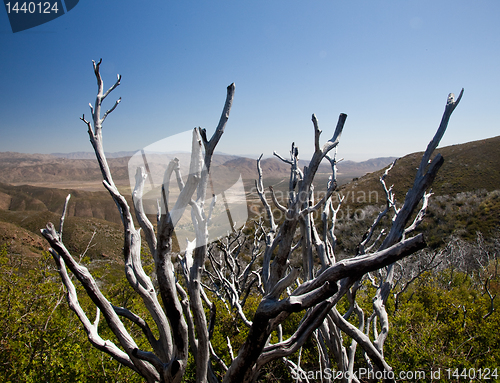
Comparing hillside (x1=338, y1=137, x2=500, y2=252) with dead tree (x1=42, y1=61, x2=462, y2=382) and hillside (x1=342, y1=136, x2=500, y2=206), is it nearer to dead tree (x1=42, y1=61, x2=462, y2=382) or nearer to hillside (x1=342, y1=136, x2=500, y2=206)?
hillside (x1=342, y1=136, x2=500, y2=206)

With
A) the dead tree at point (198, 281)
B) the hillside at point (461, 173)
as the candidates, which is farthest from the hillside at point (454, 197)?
the dead tree at point (198, 281)

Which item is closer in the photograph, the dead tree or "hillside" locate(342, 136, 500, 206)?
the dead tree

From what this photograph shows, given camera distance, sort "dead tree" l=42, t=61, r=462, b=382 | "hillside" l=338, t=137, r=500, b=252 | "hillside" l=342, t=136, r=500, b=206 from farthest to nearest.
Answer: "hillside" l=342, t=136, r=500, b=206, "hillside" l=338, t=137, r=500, b=252, "dead tree" l=42, t=61, r=462, b=382

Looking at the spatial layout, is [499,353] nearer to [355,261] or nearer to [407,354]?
[407,354]

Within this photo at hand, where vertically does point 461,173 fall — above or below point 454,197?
above

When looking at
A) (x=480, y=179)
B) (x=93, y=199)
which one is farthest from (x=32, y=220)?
(x=480, y=179)

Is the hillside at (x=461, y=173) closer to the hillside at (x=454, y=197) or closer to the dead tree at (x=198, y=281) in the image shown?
the hillside at (x=454, y=197)

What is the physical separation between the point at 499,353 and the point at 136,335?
33.1 ft

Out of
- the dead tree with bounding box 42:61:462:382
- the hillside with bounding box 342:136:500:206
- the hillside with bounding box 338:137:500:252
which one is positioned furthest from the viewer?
the hillside with bounding box 342:136:500:206

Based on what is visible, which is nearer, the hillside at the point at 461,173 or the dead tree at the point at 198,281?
the dead tree at the point at 198,281

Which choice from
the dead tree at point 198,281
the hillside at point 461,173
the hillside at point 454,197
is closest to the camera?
the dead tree at point 198,281

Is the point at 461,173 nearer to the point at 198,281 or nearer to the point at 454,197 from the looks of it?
the point at 454,197

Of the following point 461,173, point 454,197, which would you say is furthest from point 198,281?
point 461,173

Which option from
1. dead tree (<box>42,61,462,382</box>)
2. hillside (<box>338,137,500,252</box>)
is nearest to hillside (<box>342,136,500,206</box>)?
hillside (<box>338,137,500,252</box>)
